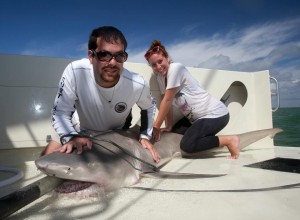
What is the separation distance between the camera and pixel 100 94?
2486 millimetres

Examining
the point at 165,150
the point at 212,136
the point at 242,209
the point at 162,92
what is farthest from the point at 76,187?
the point at 162,92

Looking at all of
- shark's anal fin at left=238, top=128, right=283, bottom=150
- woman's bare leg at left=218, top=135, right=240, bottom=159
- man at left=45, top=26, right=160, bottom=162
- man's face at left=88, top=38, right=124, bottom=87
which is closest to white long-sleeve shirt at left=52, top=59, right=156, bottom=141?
man at left=45, top=26, right=160, bottom=162

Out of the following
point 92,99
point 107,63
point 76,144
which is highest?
point 107,63

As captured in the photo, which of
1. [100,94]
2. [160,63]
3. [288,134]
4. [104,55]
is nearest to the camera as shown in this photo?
[104,55]

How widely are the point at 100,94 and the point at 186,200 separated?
1249 millimetres

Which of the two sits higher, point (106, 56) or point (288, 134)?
point (106, 56)

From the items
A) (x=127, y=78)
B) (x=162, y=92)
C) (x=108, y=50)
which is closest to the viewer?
(x=108, y=50)

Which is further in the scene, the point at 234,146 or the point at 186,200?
the point at 234,146

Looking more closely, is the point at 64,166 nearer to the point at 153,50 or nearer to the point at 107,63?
the point at 107,63

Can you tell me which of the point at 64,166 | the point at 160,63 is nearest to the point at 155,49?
the point at 160,63

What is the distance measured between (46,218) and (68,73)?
1340 millimetres

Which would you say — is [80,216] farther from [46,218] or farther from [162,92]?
[162,92]

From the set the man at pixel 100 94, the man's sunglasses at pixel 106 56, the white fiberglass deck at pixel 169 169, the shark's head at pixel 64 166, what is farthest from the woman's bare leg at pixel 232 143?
the shark's head at pixel 64 166

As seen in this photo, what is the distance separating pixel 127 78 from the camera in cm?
259
